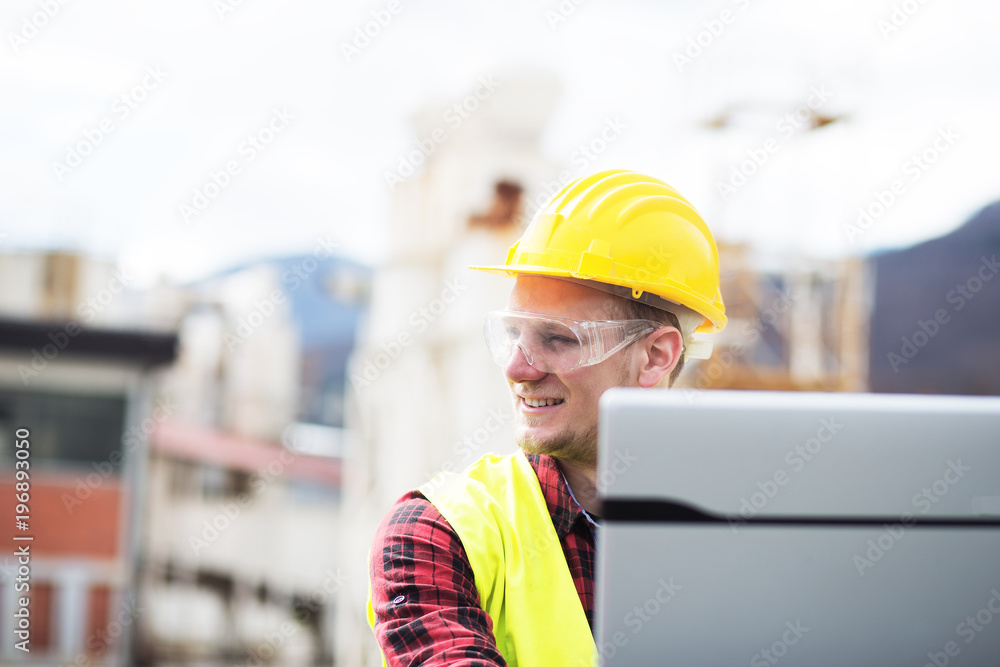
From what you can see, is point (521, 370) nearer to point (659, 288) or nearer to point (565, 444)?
point (565, 444)

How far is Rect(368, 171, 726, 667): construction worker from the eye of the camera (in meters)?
1.41

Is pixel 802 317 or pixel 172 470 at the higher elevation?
pixel 802 317

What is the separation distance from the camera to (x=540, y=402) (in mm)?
1717

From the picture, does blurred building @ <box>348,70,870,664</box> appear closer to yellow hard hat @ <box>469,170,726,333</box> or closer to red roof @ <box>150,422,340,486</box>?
yellow hard hat @ <box>469,170,726,333</box>

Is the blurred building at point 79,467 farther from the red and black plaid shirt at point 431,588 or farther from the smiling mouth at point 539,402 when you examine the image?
the red and black plaid shirt at point 431,588

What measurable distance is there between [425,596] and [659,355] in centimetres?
75

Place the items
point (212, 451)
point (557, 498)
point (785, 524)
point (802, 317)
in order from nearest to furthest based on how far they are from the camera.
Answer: point (785, 524), point (557, 498), point (802, 317), point (212, 451)

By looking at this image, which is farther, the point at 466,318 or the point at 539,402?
the point at 466,318

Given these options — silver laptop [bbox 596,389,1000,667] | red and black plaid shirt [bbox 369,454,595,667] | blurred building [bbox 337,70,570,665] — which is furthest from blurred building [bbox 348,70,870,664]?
silver laptop [bbox 596,389,1000,667]

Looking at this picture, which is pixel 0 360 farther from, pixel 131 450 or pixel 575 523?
pixel 575 523

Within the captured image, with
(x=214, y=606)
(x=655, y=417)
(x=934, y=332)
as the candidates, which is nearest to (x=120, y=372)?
(x=214, y=606)

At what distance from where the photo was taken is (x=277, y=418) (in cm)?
3259

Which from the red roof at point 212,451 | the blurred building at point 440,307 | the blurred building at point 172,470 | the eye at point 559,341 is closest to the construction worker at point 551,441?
the eye at point 559,341

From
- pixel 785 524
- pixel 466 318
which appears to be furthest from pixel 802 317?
pixel 785 524
